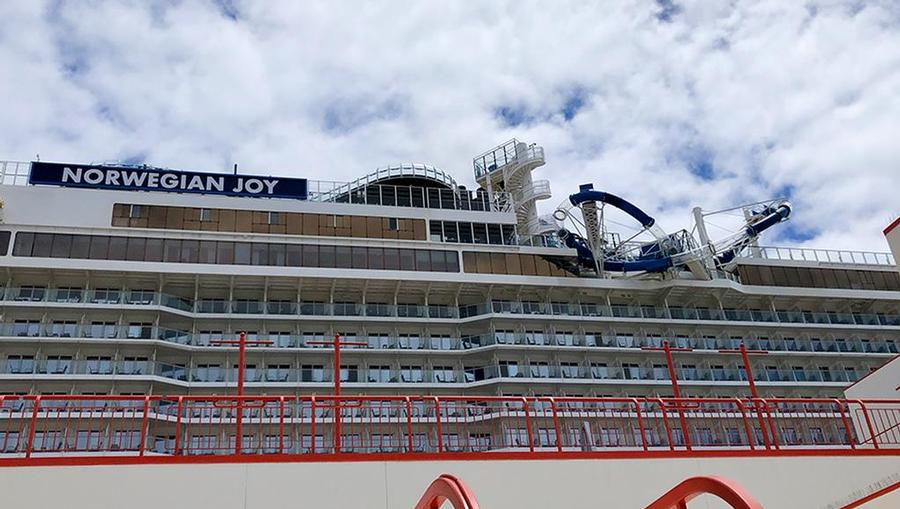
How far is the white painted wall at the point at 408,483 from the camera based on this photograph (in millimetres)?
12492

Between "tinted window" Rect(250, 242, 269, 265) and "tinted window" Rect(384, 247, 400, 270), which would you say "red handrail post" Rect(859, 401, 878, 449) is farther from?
"tinted window" Rect(250, 242, 269, 265)

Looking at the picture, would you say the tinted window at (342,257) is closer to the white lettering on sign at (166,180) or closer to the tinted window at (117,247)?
the white lettering on sign at (166,180)

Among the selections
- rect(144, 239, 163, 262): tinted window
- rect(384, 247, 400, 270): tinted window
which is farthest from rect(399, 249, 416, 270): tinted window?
rect(144, 239, 163, 262): tinted window

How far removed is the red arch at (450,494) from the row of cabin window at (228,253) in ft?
127

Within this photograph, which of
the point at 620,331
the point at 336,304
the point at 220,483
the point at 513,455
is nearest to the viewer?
the point at 220,483

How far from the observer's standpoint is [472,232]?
1978 inches

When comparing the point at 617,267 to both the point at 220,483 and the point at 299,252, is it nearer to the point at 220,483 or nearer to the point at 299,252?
the point at 299,252

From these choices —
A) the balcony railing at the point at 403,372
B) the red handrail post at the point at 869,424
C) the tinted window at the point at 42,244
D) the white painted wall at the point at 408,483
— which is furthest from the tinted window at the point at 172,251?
the red handrail post at the point at 869,424

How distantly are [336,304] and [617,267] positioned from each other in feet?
60.8

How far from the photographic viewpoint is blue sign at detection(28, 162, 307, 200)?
4512cm

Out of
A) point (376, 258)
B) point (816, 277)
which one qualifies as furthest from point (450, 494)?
point (816, 277)

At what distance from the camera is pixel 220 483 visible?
13.0 m

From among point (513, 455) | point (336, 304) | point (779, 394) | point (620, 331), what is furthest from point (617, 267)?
point (513, 455)

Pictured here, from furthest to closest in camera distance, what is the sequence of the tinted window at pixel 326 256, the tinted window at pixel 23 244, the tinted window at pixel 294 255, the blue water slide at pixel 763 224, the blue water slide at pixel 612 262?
1. the blue water slide at pixel 763 224
2. the blue water slide at pixel 612 262
3. the tinted window at pixel 326 256
4. the tinted window at pixel 294 255
5. the tinted window at pixel 23 244
